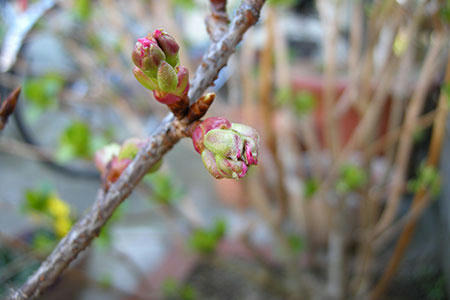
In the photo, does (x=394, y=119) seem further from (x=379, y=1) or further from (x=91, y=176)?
(x=91, y=176)

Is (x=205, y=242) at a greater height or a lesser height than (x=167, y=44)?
lesser

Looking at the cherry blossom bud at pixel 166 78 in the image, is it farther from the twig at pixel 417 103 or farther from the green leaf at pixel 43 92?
the green leaf at pixel 43 92

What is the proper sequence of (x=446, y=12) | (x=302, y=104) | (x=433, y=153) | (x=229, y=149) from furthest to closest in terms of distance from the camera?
(x=302, y=104), (x=433, y=153), (x=446, y=12), (x=229, y=149)

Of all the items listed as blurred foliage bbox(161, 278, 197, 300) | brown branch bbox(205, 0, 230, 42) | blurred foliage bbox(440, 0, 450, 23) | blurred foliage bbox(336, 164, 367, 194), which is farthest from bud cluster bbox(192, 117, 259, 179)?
blurred foliage bbox(161, 278, 197, 300)

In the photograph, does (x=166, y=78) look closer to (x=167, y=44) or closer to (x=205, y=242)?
(x=167, y=44)

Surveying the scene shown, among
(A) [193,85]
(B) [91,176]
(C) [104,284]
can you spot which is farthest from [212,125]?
(B) [91,176]

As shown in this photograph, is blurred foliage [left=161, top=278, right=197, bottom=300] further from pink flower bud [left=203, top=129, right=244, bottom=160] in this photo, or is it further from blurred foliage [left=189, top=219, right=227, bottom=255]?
pink flower bud [left=203, top=129, right=244, bottom=160]

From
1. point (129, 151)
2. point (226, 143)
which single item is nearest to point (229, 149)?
point (226, 143)
